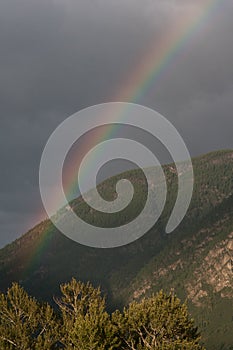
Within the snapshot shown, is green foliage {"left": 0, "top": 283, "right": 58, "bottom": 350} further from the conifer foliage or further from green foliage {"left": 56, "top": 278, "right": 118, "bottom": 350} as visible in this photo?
green foliage {"left": 56, "top": 278, "right": 118, "bottom": 350}

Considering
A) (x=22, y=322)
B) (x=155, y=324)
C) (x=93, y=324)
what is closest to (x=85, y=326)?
(x=93, y=324)

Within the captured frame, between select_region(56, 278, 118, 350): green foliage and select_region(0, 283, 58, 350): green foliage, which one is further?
select_region(0, 283, 58, 350): green foliage

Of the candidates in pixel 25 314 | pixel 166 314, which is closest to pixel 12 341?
pixel 25 314

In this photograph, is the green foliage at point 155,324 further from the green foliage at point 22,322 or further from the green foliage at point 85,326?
the green foliage at point 22,322

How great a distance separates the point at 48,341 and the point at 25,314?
6.31 meters

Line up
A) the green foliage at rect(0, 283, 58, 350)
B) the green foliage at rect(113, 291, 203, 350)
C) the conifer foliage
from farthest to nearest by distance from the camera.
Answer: the green foliage at rect(0, 283, 58, 350)
the green foliage at rect(113, 291, 203, 350)
the conifer foliage

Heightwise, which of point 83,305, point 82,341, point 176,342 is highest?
point 83,305

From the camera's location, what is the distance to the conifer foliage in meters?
69.8

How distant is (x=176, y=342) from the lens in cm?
7025

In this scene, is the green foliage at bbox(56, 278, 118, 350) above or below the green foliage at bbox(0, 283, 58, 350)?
below

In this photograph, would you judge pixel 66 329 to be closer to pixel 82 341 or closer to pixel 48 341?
pixel 48 341

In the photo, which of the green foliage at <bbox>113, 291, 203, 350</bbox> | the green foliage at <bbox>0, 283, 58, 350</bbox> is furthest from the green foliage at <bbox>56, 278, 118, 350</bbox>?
the green foliage at <bbox>113, 291, 203, 350</bbox>

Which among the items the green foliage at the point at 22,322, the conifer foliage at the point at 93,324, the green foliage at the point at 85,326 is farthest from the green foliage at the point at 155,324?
the green foliage at the point at 22,322

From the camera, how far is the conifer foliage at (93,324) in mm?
69812
